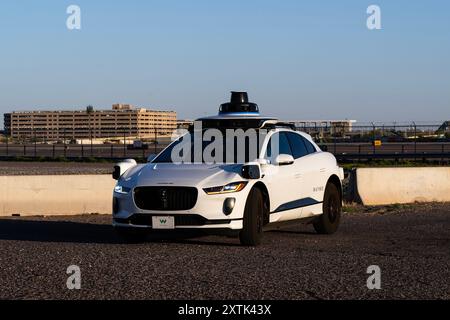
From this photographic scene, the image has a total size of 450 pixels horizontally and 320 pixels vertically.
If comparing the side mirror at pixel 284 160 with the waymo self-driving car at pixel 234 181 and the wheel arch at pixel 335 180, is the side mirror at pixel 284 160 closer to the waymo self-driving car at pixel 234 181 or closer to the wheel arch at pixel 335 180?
the waymo self-driving car at pixel 234 181

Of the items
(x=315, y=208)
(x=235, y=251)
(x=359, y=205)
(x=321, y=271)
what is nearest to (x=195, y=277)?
(x=321, y=271)

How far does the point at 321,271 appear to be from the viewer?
29.5ft

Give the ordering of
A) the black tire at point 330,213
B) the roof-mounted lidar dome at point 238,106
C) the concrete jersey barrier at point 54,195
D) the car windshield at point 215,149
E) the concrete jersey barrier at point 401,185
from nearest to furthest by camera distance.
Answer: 1. the car windshield at point 215,149
2. the black tire at point 330,213
3. the roof-mounted lidar dome at point 238,106
4. the concrete jersey barrier at point 54,195
5. the concrete jersey barrier at point 401,185

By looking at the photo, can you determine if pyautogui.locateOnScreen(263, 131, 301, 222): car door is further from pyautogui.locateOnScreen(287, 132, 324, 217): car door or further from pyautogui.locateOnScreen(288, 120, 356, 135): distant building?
pyautogui.locateOnScreen(288, 120, 356, 135): distant building

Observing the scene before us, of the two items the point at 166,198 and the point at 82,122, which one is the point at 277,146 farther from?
the point at 82,122

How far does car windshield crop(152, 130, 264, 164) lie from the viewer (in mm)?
11711

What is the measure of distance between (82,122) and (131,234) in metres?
68.7

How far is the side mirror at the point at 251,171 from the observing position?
1092 cm

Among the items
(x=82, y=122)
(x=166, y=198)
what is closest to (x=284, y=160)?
(x=166, y=198)

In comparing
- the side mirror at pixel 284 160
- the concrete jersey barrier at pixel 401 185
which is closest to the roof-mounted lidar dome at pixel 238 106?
the side mirror at pixel 284 160

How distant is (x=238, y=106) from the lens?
1292 cm

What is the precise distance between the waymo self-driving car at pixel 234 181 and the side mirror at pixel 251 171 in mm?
12
